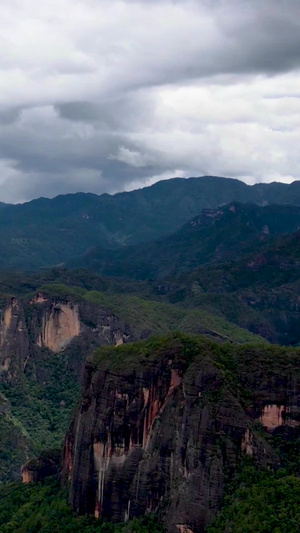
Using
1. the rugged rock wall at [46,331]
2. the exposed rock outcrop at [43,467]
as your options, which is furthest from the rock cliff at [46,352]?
the exposed rock outcrop at [43,467]

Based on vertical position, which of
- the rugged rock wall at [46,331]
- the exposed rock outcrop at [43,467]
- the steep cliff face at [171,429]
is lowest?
the exposed rock outcrop at [43,467]

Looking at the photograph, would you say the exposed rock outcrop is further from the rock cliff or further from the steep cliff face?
the rock cliff

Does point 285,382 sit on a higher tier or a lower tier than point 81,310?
lower

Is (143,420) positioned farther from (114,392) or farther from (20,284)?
(20,284)

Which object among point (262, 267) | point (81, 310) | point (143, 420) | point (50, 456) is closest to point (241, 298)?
point (262, 267)

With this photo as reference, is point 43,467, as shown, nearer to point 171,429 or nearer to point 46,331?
point 171,429

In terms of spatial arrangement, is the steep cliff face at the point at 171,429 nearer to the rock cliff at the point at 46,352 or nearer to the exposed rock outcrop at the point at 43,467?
the exposed rock outcrop at the point at 43,467

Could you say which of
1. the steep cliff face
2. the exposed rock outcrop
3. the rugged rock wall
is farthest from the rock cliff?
the steep cliff face

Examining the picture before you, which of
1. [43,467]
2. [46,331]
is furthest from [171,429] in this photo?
[46,331]
